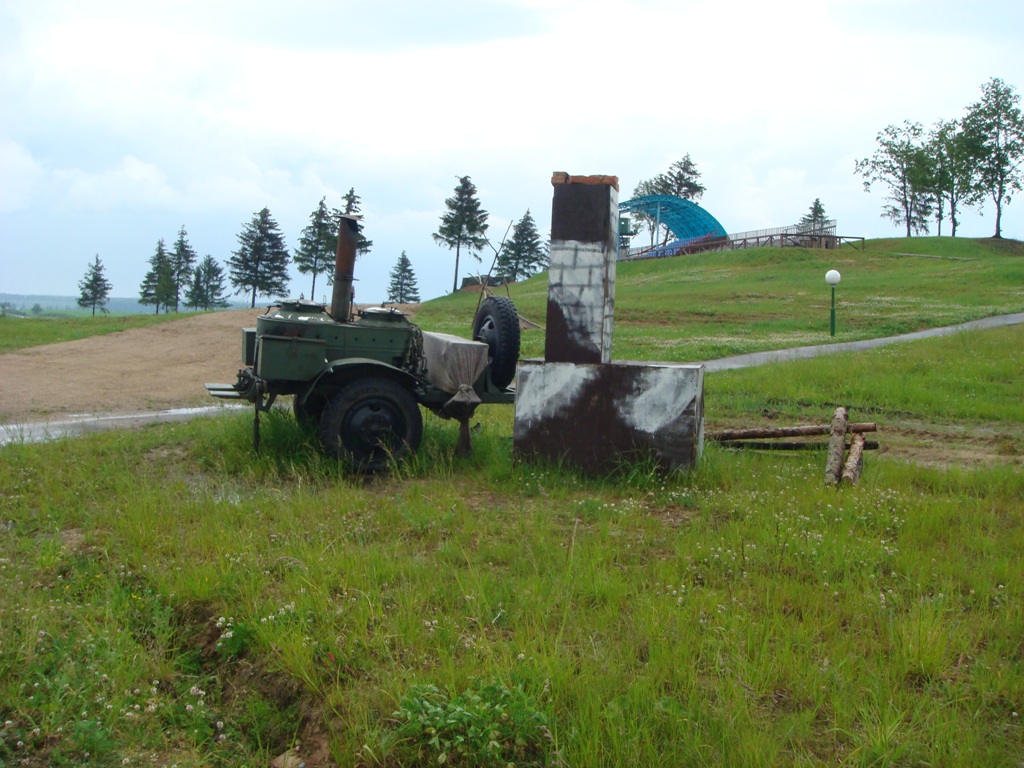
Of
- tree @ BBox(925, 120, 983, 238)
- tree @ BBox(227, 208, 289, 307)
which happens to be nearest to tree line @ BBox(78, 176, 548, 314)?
tree @ BBox(227, 208, 289, 307)

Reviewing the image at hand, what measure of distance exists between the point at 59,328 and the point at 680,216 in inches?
1775

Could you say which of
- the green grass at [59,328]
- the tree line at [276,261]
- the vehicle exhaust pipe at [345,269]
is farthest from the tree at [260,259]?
the vehicle exhaust pipe at [345,269]

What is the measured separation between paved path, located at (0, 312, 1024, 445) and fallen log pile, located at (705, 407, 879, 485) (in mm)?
6709

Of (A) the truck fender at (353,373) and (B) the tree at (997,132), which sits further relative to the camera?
(B) the tree at (997,132)

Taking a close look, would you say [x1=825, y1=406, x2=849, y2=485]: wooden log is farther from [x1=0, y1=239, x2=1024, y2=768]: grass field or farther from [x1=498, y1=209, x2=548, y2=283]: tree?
[x1=498, y1=209, x2=548, y2=283]: tree

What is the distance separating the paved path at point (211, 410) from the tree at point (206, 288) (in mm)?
57038

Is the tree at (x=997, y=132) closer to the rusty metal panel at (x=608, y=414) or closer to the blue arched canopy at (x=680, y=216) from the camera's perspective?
the blue arched canopy at (x=680, y=216)

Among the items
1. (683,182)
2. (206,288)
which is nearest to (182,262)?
(206,288)

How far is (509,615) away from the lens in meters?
4.31

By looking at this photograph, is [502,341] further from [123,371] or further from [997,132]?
[997,132]

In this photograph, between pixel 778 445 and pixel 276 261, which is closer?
pixel 778 445

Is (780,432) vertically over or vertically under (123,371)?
under

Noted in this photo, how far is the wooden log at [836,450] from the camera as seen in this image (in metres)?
7.01

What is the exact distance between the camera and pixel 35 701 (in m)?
3.70
